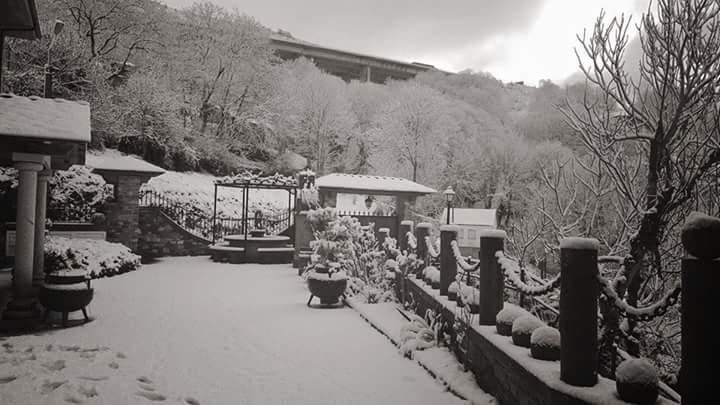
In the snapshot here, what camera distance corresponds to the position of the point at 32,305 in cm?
698

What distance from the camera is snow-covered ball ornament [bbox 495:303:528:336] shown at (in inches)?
174

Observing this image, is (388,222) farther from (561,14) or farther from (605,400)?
(605,400)

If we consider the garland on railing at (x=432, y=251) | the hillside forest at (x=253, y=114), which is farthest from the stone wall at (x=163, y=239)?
the garland on railing at (x=432, y=251)

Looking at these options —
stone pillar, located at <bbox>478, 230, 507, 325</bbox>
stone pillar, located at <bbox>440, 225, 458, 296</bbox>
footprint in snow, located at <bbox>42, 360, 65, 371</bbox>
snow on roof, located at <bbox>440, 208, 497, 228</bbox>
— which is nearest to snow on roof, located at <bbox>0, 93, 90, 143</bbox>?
footprint in snow, located at <bbox>42, 360, 65, 371</bbox>

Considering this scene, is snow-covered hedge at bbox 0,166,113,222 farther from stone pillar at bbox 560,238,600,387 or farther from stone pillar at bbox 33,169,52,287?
stone pillar at bbox 560,238,600,387

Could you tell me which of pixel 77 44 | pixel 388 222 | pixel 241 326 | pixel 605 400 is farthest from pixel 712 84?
pixel 77 44

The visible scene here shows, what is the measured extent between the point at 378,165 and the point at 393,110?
5.05 metres

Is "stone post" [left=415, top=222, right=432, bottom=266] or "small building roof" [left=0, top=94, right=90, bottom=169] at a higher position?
"small building roof" [left=0, top=94, right=90, bottom=169]

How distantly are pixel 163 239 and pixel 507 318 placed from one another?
14.8 metres

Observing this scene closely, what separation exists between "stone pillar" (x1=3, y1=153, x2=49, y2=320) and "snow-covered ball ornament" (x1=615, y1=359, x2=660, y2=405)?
7.83 m

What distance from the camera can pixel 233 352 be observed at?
19.4ft

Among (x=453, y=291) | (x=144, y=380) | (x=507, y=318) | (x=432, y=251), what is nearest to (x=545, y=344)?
(x=507, y=318)

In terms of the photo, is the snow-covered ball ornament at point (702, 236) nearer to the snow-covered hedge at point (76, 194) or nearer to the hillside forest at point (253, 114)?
the hillside forest at point (253, 114)

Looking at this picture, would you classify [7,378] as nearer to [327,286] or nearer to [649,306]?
[327,286]
